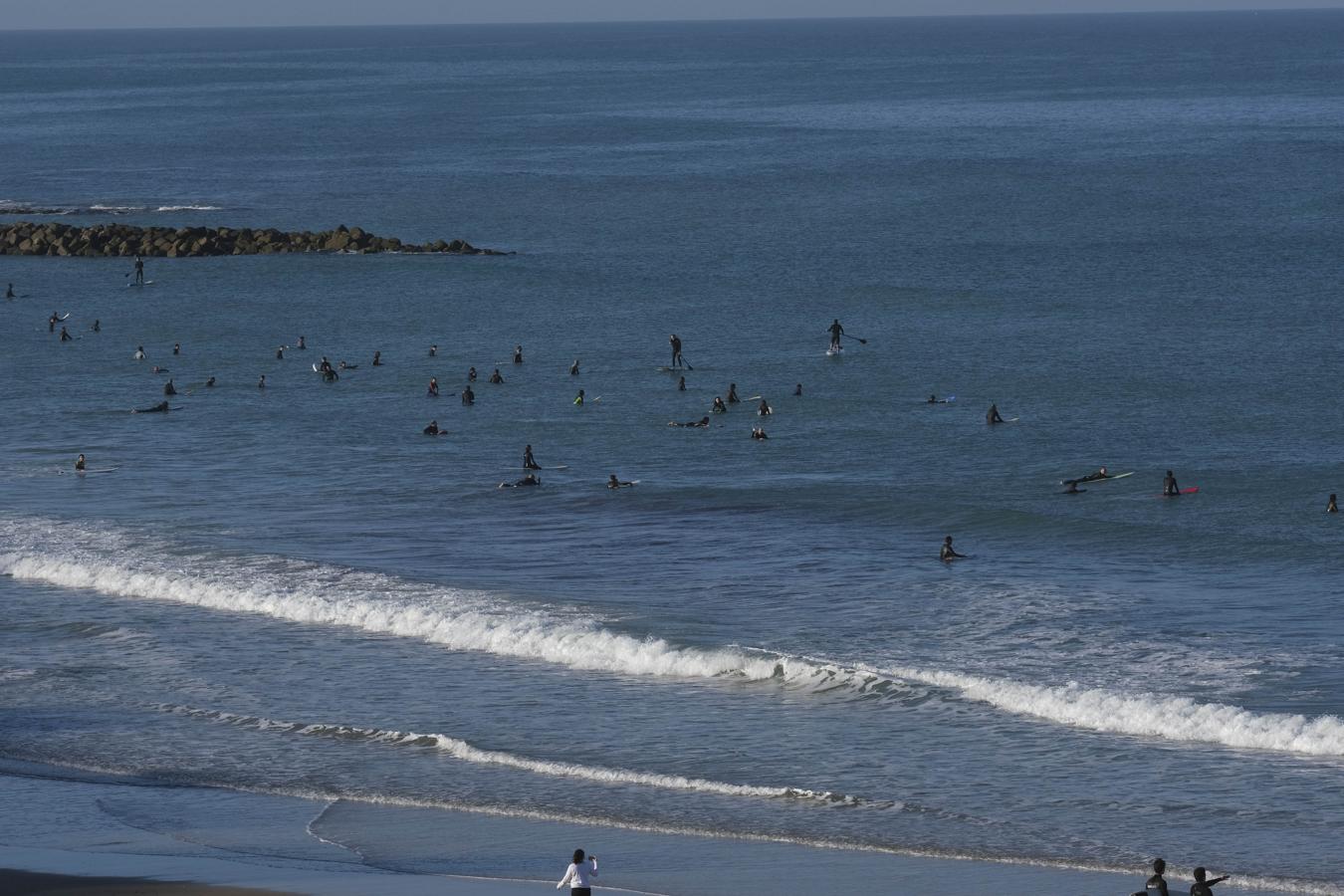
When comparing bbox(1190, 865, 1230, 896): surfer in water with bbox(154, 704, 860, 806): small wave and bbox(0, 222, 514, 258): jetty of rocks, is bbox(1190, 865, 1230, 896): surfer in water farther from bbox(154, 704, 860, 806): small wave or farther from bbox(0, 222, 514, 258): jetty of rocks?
bbox(0, 222, 514, 258): jetty of rocks

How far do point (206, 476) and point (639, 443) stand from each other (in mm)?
12703

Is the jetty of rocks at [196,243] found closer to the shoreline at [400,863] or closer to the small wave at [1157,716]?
the small wave at [1157,716]

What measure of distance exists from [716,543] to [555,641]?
9006 millimetres

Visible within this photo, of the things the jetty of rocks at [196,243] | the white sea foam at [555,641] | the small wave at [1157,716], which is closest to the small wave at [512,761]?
the white sea foam at [555,641]

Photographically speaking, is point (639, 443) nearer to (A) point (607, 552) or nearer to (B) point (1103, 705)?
(A) point (607, 552)

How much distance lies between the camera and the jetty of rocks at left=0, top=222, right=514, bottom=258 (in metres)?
94.4

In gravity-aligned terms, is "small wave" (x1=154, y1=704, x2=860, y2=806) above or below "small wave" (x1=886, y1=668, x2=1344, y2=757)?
below

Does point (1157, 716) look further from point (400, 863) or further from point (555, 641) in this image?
point (400, 863)

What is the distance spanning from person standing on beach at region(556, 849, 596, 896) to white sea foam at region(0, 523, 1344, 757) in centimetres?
1067

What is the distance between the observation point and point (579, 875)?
2028 centimetres

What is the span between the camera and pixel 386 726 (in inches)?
1131

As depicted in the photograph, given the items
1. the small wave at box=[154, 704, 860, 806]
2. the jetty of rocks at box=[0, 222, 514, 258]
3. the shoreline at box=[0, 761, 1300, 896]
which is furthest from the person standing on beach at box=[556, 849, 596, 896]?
the jetty of rocks at box=[0, 222, 514, 258]

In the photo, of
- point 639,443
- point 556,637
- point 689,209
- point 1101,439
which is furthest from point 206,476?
point 689,209

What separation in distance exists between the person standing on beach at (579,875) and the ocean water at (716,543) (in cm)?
168
